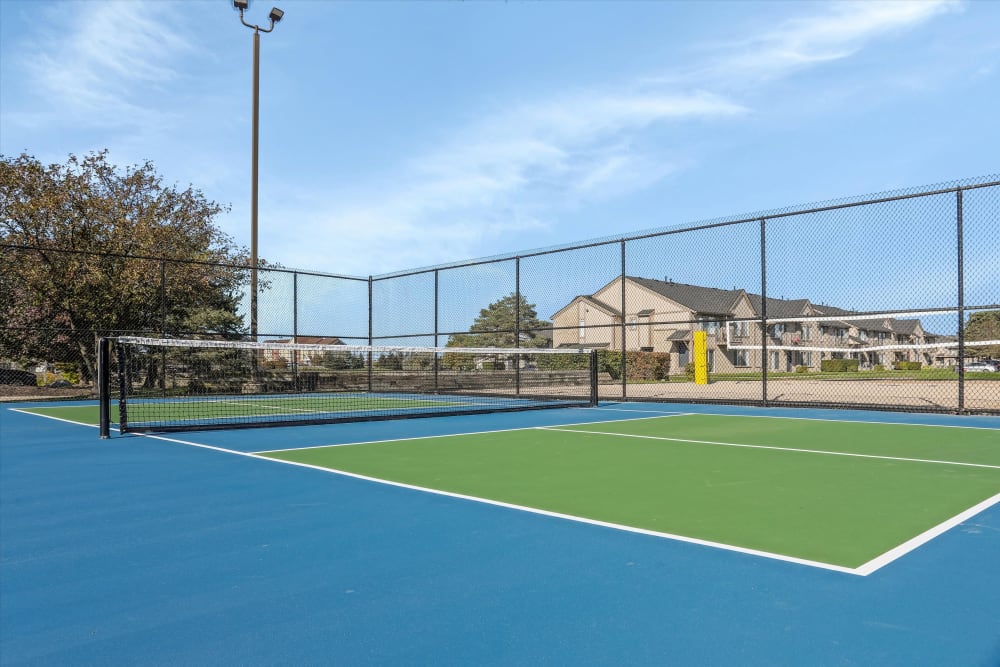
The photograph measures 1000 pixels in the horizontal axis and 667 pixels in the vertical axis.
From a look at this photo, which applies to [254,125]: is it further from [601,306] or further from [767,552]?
[601,306]

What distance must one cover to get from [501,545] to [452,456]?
315cm

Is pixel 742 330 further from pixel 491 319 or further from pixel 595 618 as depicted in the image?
pixel 595 618

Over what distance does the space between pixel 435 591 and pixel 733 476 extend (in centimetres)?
325

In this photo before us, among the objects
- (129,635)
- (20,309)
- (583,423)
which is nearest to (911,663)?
(129,635)

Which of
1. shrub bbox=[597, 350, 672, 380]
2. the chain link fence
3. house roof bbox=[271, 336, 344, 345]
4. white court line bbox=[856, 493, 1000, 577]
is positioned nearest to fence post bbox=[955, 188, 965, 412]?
the chain link fence

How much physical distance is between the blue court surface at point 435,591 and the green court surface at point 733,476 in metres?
0.26

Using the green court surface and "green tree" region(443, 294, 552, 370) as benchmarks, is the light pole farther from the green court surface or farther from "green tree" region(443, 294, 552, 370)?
the green court surface

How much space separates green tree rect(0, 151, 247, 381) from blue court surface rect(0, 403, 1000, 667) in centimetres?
1465

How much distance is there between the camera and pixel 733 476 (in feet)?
17.2

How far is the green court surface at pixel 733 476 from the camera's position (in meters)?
3.65

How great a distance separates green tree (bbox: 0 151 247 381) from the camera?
1797 cm

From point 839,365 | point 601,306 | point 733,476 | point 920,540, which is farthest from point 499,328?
point 839,365

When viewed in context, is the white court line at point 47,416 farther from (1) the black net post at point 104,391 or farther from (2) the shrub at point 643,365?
(2) the shrub at point 643,365

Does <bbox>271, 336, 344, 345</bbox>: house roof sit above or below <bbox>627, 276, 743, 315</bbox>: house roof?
below
